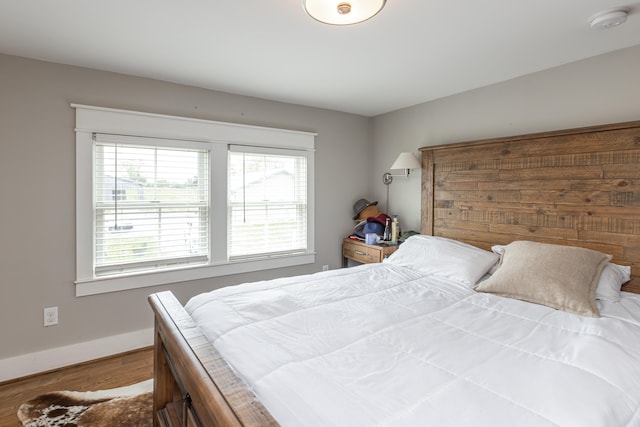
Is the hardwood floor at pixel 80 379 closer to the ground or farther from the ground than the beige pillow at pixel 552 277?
closer to the ground

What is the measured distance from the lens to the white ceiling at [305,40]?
5.88 feet

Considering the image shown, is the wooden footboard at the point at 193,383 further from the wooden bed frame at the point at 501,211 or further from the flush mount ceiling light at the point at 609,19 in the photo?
the flush mount ceiling light at the point at 609,19

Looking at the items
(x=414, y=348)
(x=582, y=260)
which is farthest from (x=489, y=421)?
(x=582, y=260)

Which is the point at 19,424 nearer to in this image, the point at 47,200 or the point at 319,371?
the point at 47,200

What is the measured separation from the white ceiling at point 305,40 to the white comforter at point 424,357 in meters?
1.65

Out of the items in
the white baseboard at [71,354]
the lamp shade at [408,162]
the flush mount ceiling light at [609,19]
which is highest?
the flush mount ceiling light at [609,19]

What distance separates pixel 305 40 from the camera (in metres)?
2.16

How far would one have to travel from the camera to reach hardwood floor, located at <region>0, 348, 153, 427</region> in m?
2.20

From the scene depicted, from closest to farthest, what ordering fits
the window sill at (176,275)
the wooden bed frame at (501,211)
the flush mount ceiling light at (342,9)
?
1. the wooden bed frame at (501,211)
2. the flush mount ceiling light at (342,9)
3. the window sill at (176,275)

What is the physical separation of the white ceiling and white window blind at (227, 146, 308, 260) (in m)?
0.80

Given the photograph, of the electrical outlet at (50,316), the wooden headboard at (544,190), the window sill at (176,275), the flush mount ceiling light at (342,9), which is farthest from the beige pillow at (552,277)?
the electrical outlet at (50,316)

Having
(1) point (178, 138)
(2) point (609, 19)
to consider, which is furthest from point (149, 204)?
(2) point (609, 19)

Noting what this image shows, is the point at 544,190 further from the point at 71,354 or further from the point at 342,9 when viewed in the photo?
the point at 71,354

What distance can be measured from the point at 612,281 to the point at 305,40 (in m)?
2.48
